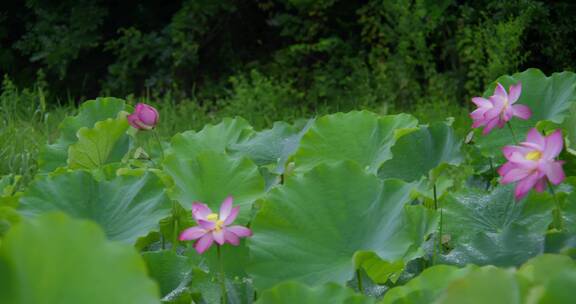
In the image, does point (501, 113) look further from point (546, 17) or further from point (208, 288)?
point (546, 17)

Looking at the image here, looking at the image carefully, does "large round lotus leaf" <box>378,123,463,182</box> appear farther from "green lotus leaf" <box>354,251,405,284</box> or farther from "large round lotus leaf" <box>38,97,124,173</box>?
"large round lotus leaf" <box>38,97,124,173</box>

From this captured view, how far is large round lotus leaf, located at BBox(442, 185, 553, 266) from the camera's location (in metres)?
0.70

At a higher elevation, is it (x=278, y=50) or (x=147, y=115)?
(x=147, y=115)

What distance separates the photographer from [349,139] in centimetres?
95

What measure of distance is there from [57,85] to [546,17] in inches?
138

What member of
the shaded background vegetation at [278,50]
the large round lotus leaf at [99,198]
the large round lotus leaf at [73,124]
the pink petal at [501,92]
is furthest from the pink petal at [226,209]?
the shaded background vegetation at [278,50]

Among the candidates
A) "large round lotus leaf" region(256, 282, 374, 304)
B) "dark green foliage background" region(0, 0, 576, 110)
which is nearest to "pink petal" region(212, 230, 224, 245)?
"large round lotus leaf" region(256, 282, 374, 304)

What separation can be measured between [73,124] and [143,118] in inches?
9.9

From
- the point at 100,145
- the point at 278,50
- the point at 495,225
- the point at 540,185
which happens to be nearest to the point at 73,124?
the point at 100,145

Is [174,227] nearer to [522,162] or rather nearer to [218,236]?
[218,236]

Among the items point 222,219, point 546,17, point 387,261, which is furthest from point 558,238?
point 546,17

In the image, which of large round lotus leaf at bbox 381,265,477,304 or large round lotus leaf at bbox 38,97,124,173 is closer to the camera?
large round lotus leaf at bbox 381,265,477,304

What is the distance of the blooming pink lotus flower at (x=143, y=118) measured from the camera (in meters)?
1.00

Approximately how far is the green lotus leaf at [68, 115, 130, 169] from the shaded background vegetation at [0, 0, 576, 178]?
128 inches
